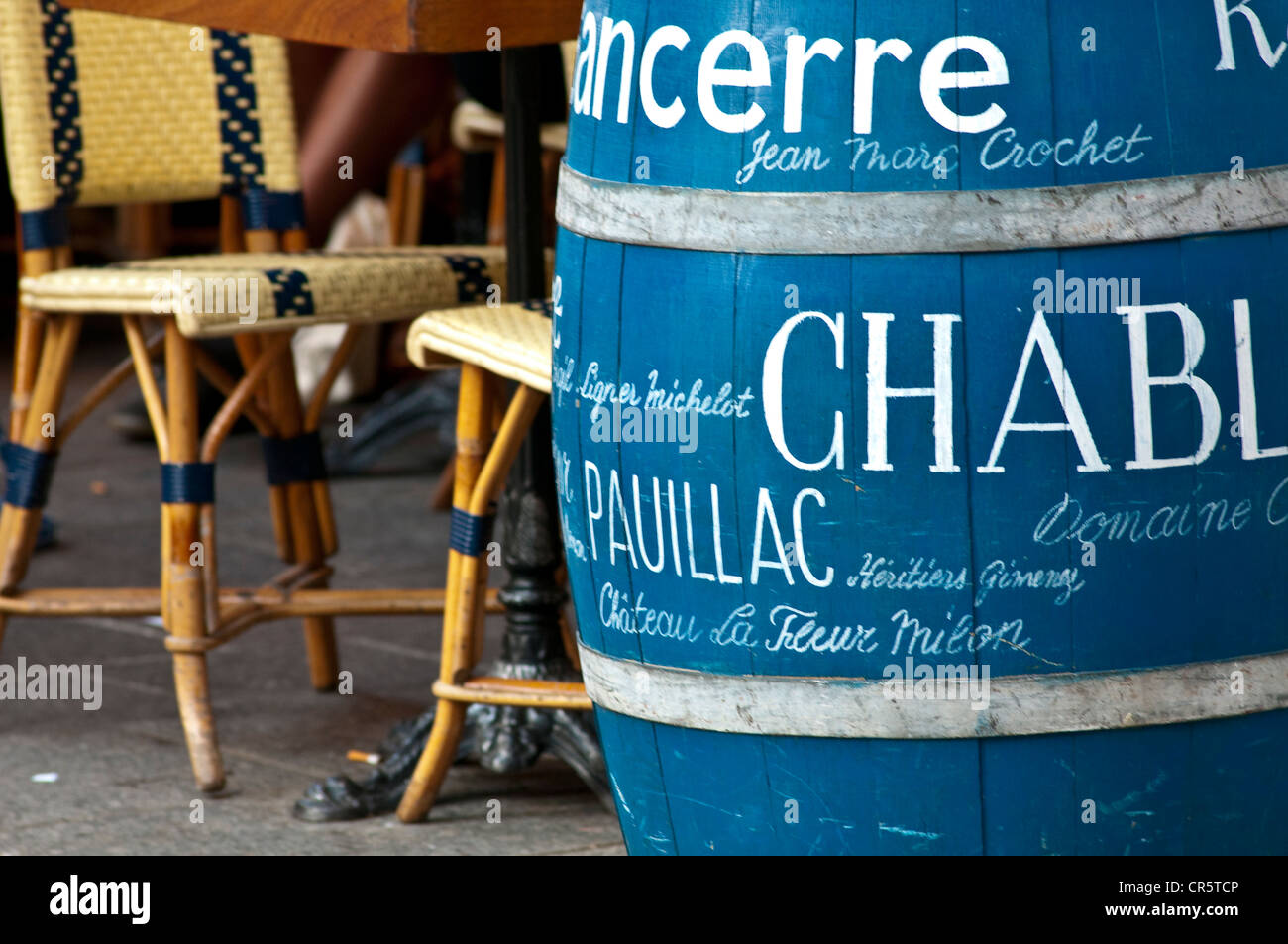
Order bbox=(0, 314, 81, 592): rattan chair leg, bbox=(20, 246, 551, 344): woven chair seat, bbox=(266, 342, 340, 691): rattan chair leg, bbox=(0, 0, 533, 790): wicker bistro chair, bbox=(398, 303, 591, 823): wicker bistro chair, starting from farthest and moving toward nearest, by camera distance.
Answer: bbox=(266, 342, 340, 691): rattan chair leg < bbox=(0, 314, 81, 592): rattan chair leg < bbox=(0, 0, 533, 790): wicker bistro chair < bbox=(20, 246, 551, 344): woven chair seat < bbox=(398, 303, 591, 823): wicker bistro chair

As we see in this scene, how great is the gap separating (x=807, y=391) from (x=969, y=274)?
171 mm

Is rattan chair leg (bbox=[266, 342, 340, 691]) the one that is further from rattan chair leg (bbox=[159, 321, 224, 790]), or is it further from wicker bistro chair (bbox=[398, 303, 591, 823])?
wicker bistro chair (bbox=[398, 303, 591, 823])

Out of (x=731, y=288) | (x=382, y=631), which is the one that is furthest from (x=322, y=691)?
(x=731, y=288)

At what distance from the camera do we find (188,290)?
2500 mm

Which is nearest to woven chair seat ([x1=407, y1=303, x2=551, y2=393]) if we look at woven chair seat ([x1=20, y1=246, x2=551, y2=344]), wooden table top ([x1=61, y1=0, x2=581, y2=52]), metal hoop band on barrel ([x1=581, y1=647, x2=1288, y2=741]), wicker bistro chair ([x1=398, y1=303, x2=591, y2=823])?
wicker bistro chair ([x1=398, y1=303, x2=591, y2=823])

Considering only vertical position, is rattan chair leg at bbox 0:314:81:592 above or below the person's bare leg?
below

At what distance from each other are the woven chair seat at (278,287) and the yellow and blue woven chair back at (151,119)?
0.54ft

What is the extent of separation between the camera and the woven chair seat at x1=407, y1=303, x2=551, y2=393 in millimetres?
2209

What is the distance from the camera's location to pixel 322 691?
3.15 metres

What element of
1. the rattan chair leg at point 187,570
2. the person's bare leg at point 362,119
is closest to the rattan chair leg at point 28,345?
the rattan chair leg at point 187,570

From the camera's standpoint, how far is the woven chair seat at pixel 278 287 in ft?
8.26

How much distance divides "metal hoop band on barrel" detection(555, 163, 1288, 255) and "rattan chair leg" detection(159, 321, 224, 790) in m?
1.20

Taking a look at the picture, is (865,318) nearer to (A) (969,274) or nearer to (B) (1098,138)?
(A) (969,274)

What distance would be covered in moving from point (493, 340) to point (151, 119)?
3.39 feet
